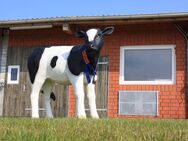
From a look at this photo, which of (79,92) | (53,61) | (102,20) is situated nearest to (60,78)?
(53,61)

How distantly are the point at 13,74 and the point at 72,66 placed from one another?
5148 mm

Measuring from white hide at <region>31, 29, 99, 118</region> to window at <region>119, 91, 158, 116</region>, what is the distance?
3032mm

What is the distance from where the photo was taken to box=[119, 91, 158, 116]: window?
37.6 feet

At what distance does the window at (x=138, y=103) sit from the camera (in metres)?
11.4

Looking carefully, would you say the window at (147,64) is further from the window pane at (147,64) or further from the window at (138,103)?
the window at (138,103)

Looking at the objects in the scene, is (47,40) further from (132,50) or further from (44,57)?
(44,57)

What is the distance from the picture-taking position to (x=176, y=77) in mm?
11414

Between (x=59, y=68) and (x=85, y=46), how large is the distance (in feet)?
2.43

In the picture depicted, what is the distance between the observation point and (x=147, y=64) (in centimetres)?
1186

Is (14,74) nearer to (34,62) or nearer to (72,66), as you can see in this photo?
(34,62)

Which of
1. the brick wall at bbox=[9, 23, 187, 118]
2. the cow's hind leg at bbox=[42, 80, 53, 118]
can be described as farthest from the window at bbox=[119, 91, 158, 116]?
the cow's hind leg at bbox=[42, 80, 53, 118]

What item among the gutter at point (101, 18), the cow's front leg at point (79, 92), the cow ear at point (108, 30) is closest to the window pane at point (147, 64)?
the gutter at point (101, 18)

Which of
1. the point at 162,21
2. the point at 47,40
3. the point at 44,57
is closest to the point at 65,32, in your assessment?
the point at 47,40

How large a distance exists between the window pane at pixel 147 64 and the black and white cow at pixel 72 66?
3340 mm
